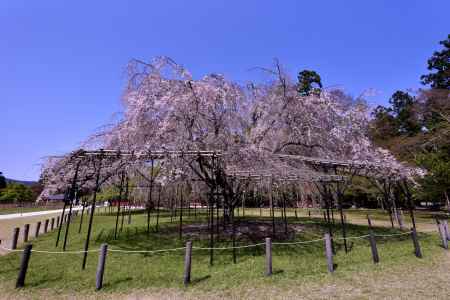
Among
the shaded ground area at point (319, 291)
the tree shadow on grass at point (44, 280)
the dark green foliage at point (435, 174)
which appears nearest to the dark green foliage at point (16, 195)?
the tree shadow on grass at point (44, 280)

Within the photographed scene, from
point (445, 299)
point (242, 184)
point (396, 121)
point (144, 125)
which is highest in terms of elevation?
point (396, 121)

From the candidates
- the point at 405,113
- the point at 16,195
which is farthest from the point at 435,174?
the point at 16,195

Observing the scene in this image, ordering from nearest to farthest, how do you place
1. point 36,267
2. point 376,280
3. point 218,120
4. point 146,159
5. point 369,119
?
1. point 376,280
2. point 36,267
3. point 146,159
4. point 218,120
5. point 369,119

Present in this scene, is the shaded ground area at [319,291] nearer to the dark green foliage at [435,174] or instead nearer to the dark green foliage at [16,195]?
the dark green foliage at [435,174]

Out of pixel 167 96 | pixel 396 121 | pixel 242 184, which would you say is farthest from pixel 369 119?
pixel 396 121

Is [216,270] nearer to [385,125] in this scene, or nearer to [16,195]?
[385,125]

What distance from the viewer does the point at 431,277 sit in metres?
5.92

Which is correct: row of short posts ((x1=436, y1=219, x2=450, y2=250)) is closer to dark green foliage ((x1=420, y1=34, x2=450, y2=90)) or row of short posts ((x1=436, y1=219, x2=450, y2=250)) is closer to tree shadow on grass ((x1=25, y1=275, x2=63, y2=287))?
tree shadow on grass ((x1=25, y1=275, x2=63, y2=287))

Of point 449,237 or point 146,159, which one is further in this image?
point 449,237

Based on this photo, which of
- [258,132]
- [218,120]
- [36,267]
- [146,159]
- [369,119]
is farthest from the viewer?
[369,119]

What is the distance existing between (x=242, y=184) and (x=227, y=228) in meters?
2.36

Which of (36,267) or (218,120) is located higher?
(218,120)

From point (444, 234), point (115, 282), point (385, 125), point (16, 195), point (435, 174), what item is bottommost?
point (115, 282)

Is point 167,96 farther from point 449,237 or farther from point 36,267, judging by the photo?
point 449,237
